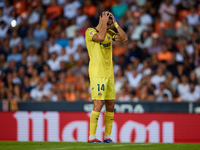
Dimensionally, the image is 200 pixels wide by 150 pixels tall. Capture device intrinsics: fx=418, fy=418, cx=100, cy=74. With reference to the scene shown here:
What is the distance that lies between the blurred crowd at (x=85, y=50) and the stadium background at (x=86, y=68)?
0.03 metres

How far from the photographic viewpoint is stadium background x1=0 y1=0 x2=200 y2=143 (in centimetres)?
1000

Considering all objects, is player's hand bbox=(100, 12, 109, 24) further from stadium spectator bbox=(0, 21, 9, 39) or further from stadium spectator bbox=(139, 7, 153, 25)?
stadium spectator bbox=(0, 21, 9, 39)

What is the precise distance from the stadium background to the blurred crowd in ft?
0.10

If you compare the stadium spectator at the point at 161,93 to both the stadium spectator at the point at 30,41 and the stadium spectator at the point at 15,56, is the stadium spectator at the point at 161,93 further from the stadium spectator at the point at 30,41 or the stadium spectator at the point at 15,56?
the stadium spectator at the point at 15,56

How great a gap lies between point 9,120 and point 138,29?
17.7ft

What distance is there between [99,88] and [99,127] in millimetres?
3324

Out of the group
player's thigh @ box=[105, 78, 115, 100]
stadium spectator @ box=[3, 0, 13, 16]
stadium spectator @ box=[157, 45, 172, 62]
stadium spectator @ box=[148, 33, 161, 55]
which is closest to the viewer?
player's thigh @ box=[105, 78, 115, 100]

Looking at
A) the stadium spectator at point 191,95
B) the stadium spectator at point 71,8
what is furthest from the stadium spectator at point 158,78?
the stadium spectator at point 71,8

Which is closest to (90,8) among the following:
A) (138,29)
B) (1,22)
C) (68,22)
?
(68,22)

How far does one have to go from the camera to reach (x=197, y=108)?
10.1 meters

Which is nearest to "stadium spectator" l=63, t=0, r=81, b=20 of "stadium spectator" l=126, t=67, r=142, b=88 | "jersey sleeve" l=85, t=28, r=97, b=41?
"stadium spectator" l=126, t=67, r=142, b=88

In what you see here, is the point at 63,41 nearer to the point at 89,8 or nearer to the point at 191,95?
the point at 89,8

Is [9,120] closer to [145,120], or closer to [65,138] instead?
[65,138]

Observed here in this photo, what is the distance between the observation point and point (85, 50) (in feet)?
44.1
